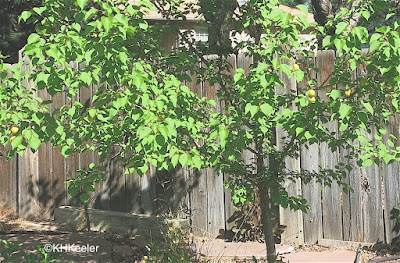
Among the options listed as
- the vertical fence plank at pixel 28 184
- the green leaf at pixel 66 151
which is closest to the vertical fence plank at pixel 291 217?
the green leaf at pixel 66 151

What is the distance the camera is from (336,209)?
582 cm

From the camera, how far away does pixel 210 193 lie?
6457mm

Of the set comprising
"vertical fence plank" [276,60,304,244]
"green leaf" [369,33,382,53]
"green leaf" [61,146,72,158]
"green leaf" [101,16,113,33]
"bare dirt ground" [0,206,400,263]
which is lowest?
"bare dirt ground" [0,206,400,263]

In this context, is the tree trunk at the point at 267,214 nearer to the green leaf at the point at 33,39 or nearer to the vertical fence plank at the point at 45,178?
the green leaf at the point at 33,39

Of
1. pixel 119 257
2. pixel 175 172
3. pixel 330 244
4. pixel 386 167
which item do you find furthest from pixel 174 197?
pixel 386 167

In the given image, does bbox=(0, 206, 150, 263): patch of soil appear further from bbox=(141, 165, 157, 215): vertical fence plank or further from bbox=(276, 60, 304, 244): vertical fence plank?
bbox=(276, 60, 304, 244): vertical fence plank

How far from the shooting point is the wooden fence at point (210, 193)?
5.66 m

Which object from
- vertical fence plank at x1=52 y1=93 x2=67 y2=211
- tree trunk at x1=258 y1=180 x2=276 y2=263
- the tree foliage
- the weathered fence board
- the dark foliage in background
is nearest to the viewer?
the tree foliage

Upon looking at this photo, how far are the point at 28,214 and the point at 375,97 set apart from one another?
6.03 m

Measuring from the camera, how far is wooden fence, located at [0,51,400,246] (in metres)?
5.66

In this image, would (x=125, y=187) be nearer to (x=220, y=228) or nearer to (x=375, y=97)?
(x=220, y=228)

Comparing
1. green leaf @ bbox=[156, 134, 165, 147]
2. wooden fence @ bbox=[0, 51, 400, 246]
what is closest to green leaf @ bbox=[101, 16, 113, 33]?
green leaf @ bbox=[156, 134, 165, 147]

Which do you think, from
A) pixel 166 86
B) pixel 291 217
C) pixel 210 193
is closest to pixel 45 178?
pixel 210 193

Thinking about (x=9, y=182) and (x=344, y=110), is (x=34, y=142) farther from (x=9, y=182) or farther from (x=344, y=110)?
(x=9, y=182)
